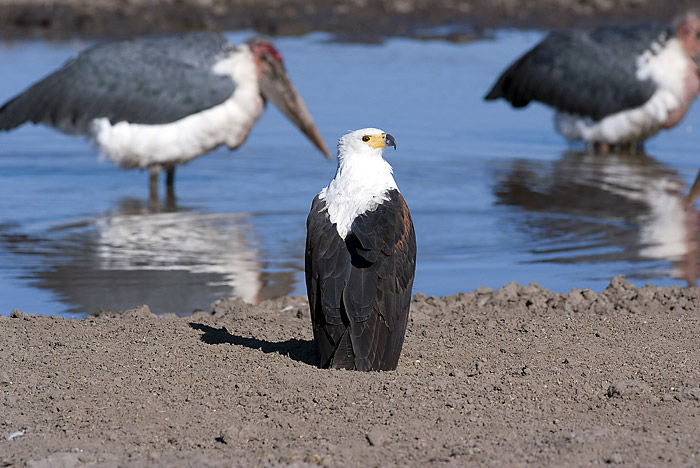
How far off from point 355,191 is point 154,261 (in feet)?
10.4

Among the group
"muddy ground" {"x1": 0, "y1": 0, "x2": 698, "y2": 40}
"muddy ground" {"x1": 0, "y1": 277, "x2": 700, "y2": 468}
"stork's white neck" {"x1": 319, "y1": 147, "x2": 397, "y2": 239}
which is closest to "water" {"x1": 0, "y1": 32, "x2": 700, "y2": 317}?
"muddy ground" {"x1": 0, "y1": 277, "x2": 700, "y2": 468}

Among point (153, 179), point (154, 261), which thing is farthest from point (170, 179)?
point (154, 261)

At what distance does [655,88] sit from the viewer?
13109 millimetres

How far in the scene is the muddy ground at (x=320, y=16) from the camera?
22766 millimetres

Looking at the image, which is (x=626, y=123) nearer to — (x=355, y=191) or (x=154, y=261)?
(x=154, y=261)

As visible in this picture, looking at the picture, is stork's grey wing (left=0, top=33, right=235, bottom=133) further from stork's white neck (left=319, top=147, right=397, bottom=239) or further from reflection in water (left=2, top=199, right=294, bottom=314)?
stork's white neck (left=319, top=147, right=397, bottom=239)

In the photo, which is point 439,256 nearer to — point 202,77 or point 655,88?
point 202,77

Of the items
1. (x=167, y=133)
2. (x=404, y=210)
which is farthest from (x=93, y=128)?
(x=404, y=210)

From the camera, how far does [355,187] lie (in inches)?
211

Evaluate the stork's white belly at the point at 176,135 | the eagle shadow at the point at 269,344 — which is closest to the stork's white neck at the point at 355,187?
the eagle shadow at the point at 269,344

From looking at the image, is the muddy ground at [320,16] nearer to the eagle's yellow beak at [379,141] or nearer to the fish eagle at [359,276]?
the eagle's yellow beak at [379,141]

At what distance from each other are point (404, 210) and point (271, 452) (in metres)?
1.53

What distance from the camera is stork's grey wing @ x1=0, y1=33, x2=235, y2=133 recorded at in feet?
34.2

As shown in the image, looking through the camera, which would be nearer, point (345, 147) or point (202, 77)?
point (345, 147)
